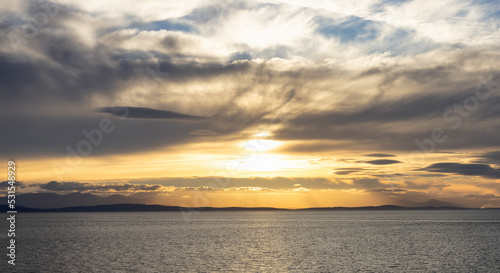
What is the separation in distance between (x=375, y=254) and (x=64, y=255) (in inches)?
2693

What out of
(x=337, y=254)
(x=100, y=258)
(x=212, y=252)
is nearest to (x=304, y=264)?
(x=337, y=254)

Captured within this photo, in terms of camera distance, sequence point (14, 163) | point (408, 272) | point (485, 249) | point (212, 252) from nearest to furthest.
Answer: point (14, 163)
point (408, 272)
point (212, 252)
point (485, 249)

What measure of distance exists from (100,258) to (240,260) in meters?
29.4

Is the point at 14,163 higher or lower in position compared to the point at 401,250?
higher

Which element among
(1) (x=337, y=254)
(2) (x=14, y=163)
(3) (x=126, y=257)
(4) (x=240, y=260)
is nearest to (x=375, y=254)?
(1) (x=337, y=254)

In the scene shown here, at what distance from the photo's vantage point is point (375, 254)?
9406 centimetres

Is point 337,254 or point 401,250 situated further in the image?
point 401,250

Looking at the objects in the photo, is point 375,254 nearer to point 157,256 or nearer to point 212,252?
point 212,252

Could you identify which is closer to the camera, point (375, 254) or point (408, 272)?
point (408, 272)

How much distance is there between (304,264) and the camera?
77375mm

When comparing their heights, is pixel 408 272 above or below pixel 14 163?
below

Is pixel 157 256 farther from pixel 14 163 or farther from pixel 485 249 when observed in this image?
pixel 485 249

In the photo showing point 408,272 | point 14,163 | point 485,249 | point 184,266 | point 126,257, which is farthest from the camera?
point 485,249

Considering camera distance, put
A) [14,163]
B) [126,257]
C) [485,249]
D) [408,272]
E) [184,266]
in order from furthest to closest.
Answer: [485,249] → [126,257] → [184,266] → [408,272] → [14,163]
